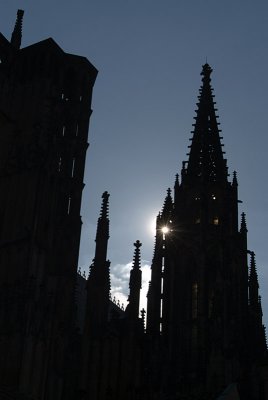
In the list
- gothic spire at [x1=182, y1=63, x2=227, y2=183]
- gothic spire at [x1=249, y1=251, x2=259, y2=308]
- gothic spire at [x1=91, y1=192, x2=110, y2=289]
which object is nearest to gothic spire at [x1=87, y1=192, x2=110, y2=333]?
gothic spire at [x1=91, y1=192, x2=110, y2=289]

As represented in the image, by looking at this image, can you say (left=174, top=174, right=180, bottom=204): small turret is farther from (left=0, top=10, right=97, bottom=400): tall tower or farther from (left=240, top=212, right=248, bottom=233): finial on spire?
(left=0, top=10, right=97, bottom=400): tall tower

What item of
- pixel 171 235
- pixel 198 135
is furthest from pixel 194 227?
pixel 198 135

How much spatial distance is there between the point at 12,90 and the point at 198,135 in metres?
19.2

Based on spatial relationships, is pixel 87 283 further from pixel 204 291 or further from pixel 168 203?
pixel 168 203

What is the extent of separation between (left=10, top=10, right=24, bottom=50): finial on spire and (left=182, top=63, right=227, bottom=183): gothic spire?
1517 centimetres

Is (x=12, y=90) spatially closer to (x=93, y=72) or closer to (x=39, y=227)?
(x=93, y=72)

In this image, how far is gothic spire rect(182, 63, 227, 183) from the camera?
150 ft

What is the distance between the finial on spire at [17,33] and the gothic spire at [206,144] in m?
15.2

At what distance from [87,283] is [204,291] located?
9.31 meters

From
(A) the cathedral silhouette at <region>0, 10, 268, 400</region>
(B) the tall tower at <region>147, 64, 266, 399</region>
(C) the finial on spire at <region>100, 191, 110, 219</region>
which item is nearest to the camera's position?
(A) the cathedral silhouette at <region>0, 10, 268, 400</region>

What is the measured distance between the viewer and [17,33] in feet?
113

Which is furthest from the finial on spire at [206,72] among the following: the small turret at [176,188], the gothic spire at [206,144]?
the small turret at [176,188]

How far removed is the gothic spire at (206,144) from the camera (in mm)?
45656

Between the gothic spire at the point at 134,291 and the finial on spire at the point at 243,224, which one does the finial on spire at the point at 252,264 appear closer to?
the finial on spire at the point at 243,224
